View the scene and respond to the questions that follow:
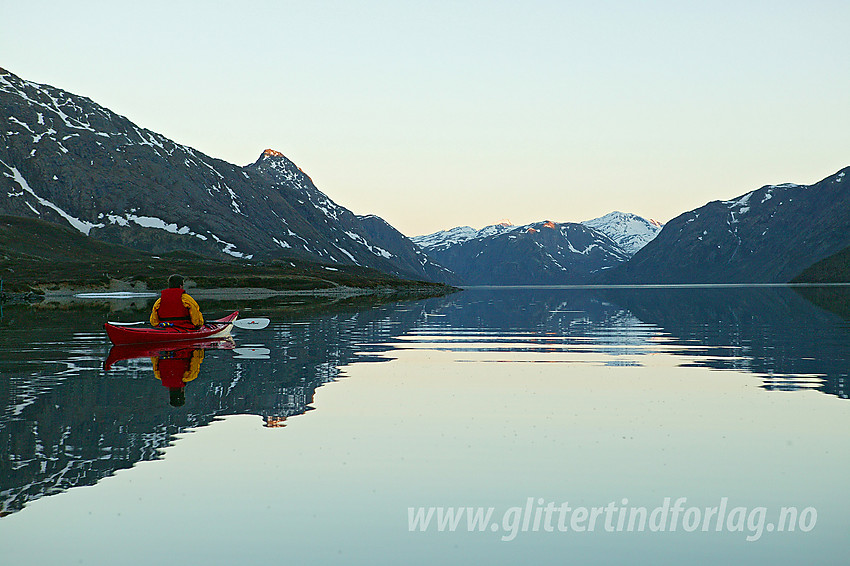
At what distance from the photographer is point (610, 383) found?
27.5 metres

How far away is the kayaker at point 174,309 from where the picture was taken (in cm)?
3903

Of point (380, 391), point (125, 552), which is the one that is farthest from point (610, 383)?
point (125, 552)

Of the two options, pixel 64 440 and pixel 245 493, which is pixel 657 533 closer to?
pixel 245 493

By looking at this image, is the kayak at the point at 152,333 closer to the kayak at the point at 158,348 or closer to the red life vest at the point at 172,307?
the kayak at the point at 158,348

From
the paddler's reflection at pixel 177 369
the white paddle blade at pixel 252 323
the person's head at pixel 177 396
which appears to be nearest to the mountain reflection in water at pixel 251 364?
the person's head at pixel 177 396

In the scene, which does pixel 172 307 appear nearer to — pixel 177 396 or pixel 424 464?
pixel 177 396

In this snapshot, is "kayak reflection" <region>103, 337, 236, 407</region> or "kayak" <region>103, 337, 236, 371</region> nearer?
"kayak reflection" <region>103, 337, 236, 407</region>

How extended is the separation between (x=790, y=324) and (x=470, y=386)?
4202 centimetres

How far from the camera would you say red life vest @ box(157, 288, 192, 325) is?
3909 cm

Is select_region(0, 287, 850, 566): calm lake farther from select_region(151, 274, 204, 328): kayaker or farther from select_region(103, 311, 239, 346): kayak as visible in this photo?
select_region(151, 274, 204, 328): kayaker

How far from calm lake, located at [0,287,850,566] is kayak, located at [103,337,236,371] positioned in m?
3.10

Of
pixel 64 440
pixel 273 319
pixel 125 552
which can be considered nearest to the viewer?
pixel 125 552

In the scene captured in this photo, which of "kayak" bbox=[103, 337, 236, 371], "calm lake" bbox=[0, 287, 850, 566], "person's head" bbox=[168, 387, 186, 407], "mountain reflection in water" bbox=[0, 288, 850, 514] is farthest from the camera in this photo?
"kayak" bbox=[103, 337, 236, 371]

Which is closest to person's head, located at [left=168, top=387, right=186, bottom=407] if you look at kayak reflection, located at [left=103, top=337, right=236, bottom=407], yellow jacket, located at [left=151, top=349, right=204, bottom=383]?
kayak reflection, located at [left=103, top=337, right=236, bottom=407]
